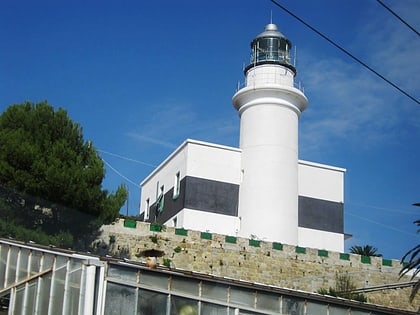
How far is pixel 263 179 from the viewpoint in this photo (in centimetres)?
3497

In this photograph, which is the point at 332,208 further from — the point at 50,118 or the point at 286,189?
the point at 50,118

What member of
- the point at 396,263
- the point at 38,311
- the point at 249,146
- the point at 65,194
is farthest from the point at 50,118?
the point at 396,263

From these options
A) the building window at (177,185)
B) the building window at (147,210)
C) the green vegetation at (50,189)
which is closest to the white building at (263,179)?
the building window at (177,185)

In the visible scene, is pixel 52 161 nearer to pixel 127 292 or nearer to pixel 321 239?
pixel 127 292

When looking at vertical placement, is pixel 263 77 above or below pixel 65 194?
above

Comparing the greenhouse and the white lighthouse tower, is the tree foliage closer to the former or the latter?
the white lighthouse tower

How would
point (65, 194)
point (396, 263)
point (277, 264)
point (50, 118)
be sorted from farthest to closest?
point (396, 263), point (277, 264), point (50, 118), point (65, 194)

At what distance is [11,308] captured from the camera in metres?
19.5

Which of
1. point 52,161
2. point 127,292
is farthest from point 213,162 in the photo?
point 127,292

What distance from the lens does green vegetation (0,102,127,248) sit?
27391 mm

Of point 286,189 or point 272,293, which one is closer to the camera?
point 272,293

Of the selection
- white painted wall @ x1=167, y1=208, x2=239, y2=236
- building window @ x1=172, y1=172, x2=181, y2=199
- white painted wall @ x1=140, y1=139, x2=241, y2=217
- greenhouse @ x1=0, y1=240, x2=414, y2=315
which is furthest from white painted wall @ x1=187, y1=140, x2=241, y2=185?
greenhouse @ x1=0, y1=240, x2=414, y2=315

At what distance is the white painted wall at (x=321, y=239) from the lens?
36.3 meters

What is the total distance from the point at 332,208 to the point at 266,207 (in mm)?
4280
